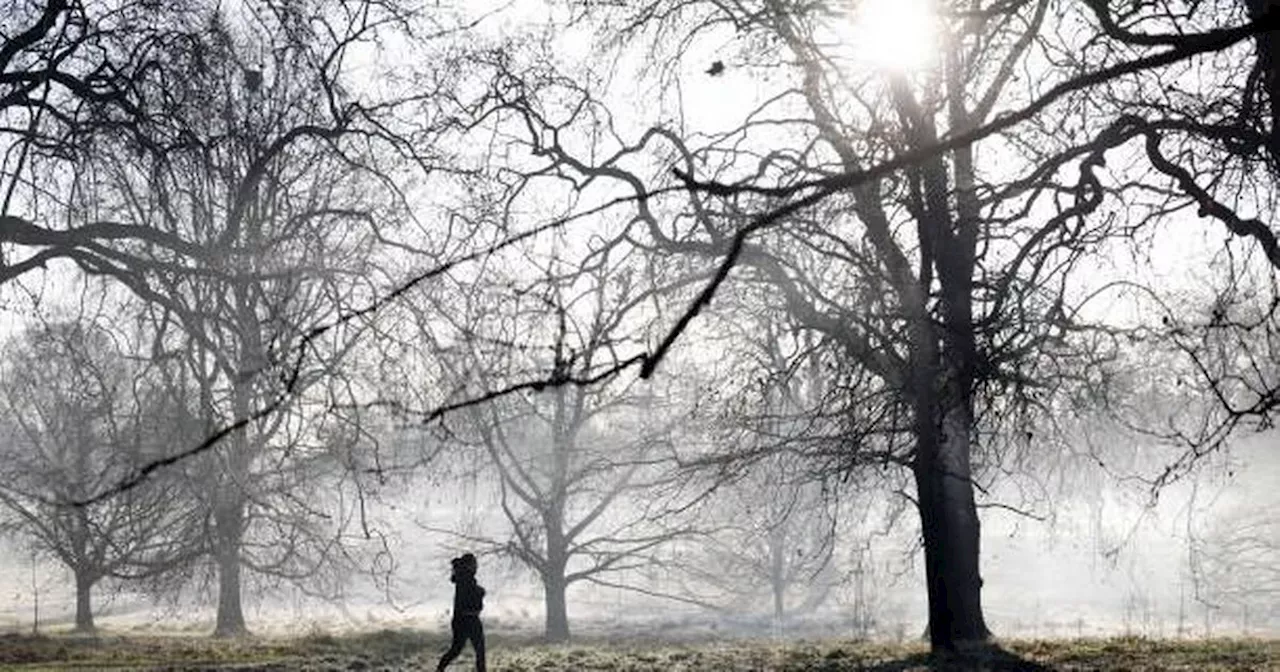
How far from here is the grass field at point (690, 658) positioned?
1321cm

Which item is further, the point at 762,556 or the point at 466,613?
the point at 762,556

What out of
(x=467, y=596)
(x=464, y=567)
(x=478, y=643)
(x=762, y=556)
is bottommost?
(x=762, y=556)

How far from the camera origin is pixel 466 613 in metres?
14.2

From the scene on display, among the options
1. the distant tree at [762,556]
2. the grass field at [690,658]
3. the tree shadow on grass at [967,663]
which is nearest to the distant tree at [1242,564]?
the distant tree at [762,556]

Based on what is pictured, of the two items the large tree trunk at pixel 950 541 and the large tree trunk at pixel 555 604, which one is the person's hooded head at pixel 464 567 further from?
the large tree trunk at pixel 555 604

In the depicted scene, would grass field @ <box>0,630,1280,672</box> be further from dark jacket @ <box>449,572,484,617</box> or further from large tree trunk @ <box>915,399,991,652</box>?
dark jacket @ <box>449,572,484,617</box>

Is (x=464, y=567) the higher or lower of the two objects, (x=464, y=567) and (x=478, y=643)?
the higher

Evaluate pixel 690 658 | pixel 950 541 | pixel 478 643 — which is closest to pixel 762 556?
pixel 690 658

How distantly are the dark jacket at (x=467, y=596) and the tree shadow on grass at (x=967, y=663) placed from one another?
397 centimetres

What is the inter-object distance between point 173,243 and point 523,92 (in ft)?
18.7

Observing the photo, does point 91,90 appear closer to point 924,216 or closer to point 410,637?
point 924,216

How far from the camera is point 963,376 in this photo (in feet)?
28.5

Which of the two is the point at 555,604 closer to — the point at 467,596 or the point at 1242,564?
the point at 467,596

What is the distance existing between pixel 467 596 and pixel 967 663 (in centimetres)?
504
